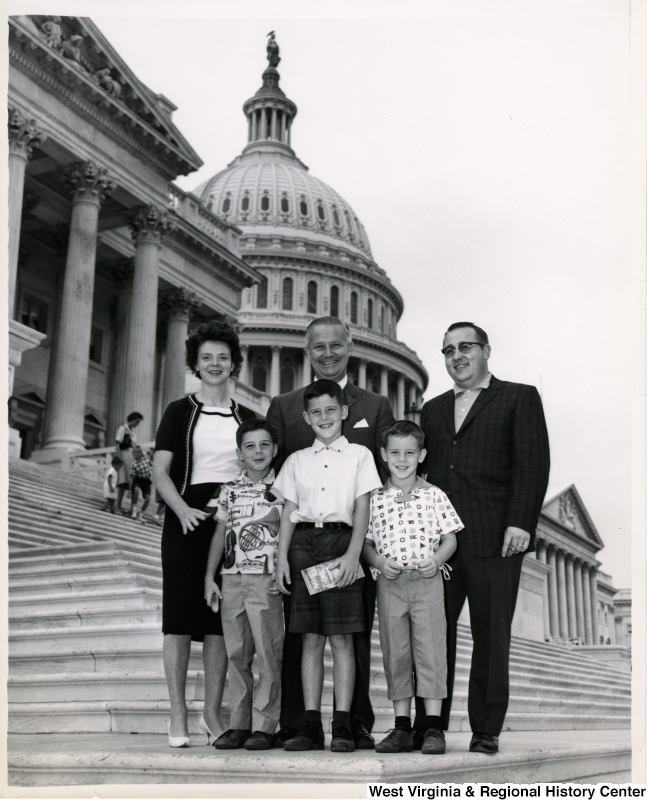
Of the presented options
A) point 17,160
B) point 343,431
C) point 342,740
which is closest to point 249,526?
point 343,431

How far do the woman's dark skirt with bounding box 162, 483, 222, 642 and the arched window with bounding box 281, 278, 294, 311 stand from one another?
8629 centimetres

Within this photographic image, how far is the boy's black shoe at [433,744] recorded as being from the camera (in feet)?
16.6

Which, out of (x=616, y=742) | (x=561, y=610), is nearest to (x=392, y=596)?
(x=616, y=742)

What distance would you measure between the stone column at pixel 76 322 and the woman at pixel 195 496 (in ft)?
63.3

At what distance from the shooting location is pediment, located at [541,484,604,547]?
68.0 metres

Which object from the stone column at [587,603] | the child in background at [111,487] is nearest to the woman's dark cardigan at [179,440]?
the child in background at [111,487]

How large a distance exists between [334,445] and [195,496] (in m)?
0.92

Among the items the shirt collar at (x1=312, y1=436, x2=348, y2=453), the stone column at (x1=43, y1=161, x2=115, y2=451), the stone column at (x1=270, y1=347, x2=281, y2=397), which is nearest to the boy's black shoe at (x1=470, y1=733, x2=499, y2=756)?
the shirt collar at (x1=312, y1=436, x2=348, y2=453)

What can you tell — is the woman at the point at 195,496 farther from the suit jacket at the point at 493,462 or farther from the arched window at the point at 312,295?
the arched window at the point at 312,295

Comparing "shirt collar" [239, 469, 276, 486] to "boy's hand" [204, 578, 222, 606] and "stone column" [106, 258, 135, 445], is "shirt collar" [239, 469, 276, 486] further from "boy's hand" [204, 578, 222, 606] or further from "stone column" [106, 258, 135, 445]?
"stone column" [106, 258, 135, 445]

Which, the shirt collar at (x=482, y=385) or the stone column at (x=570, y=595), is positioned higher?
the shirt collar at (x=482, y=385)

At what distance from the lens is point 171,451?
6113 mm

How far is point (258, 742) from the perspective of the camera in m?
5.31

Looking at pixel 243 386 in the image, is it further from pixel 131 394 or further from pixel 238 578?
pixel 238 578
